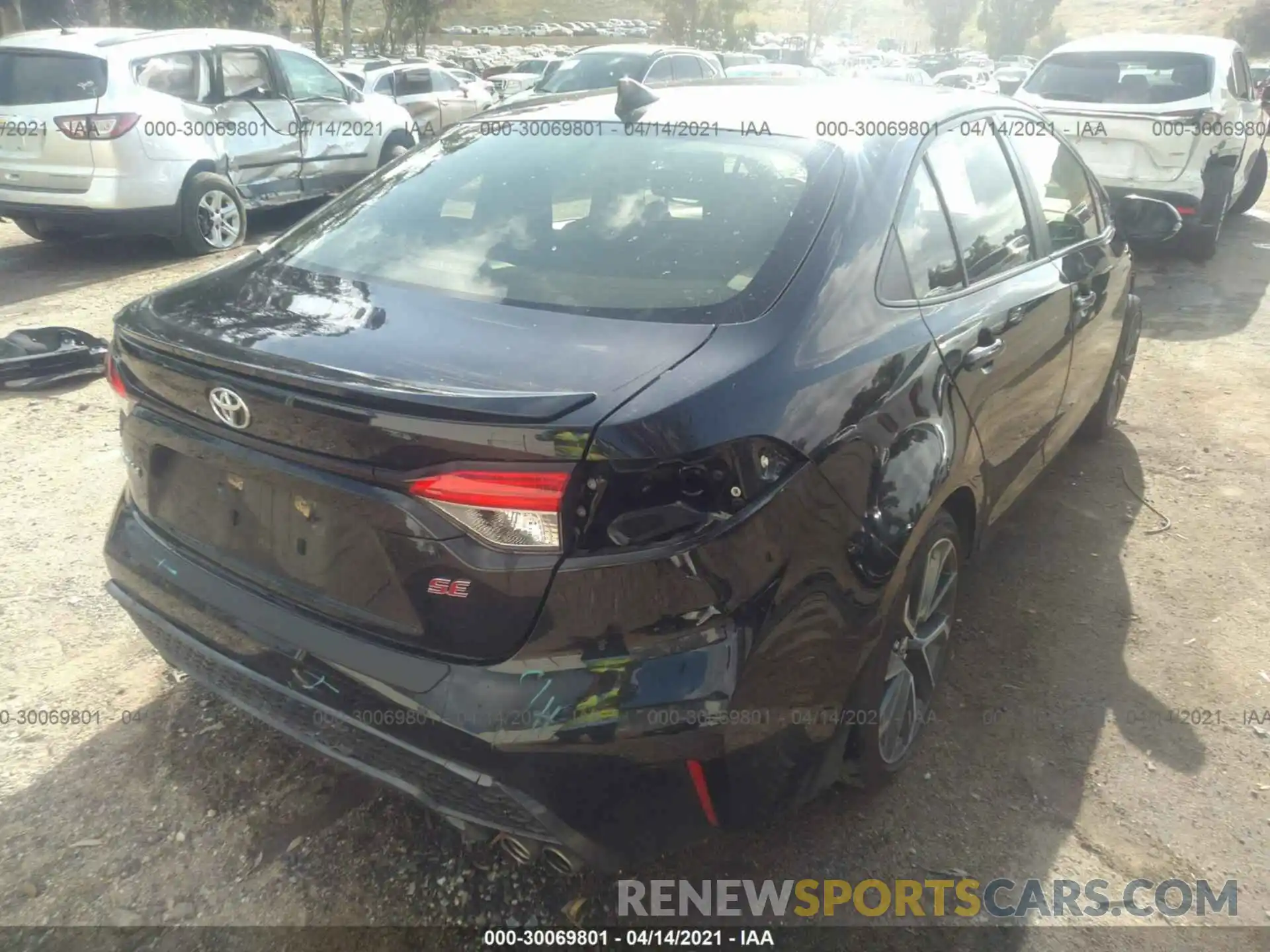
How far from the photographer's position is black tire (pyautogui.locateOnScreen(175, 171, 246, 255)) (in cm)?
761

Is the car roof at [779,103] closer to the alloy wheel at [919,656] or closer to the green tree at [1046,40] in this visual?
the alloy wheel at [919,656]

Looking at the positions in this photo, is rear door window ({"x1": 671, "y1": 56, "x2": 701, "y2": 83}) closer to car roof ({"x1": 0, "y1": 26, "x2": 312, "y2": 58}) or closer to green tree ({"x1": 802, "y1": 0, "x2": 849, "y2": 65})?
car roof ({"x1": 0, "y1": 26, "x2": 312, "y2": 58})

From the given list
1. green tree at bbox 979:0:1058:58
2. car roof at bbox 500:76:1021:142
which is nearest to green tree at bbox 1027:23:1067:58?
green tree at bbox 979:0:1058:58

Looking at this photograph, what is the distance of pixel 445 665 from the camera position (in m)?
1.79

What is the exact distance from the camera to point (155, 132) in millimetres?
7297

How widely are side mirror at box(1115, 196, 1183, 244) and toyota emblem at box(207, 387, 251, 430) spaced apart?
12.0 feet

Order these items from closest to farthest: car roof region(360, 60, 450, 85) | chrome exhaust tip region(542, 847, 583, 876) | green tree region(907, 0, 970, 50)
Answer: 1. chrome exhaust tip region(542, 847, 583, 876)
2. car roof region(360, 60, 450, 85)
3. green tree region(907, 0, 970, 50)

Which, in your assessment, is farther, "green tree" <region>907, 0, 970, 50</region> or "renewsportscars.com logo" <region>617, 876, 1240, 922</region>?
"green tree" <region>907, 0, 970, 50</region>

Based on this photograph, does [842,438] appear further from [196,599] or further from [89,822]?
[89,822]

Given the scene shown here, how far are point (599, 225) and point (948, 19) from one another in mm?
74145

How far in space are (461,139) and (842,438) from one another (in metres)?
1.65

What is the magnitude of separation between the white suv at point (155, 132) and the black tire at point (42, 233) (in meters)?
0.02

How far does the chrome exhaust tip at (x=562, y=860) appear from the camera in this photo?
1.82 meters

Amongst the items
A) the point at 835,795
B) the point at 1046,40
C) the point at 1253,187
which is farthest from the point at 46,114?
the point at 1046,40
